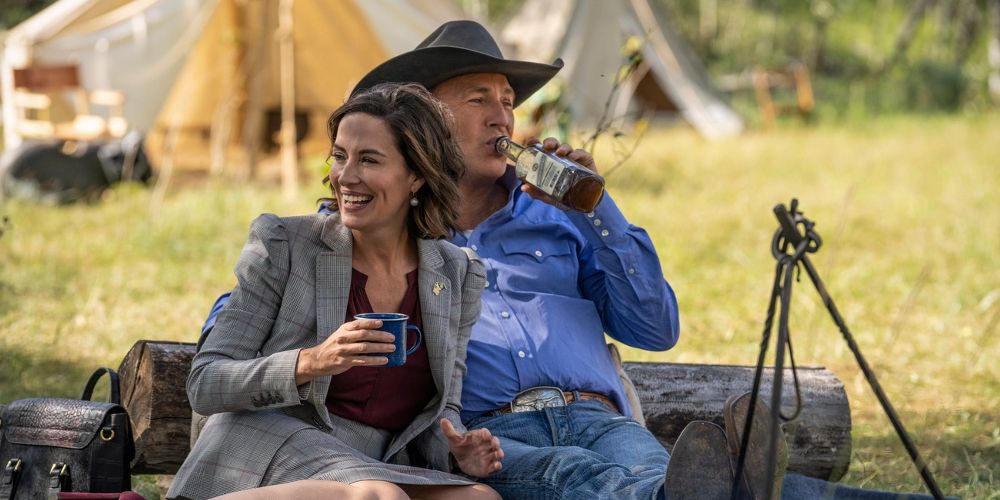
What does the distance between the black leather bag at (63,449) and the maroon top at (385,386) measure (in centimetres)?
51

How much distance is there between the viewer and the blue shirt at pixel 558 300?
3.11 m

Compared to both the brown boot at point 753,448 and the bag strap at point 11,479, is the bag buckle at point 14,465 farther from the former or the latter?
the brown boot at point 753,448

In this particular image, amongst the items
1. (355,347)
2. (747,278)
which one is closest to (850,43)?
(747,278)

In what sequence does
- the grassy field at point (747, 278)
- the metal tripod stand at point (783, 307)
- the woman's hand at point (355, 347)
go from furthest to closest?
1. the grassy field at point (747, 278)
2. the woman's hand at point (355, 347)
3. the metal tripod stand at point (783, 307)

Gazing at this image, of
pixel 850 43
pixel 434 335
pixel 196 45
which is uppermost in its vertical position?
pixel 850 43

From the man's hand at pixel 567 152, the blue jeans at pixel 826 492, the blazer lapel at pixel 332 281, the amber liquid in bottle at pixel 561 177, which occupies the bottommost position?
the blue jeans at pixel 826 492

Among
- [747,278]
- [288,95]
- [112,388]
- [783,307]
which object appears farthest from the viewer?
[288,95]

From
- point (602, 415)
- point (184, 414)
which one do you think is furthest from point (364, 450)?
point (184, 414)

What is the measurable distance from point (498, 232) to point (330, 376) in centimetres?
89

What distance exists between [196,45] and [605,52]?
6.17 m

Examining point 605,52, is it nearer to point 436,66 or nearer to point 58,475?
point 436,66

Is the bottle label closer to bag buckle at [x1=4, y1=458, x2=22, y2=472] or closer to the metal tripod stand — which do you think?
the metal tripod stand

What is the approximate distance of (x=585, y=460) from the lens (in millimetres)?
2721

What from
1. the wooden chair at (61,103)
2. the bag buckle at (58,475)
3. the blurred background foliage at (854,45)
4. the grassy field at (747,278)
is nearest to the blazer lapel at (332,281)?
the bag buckle at (58,475)
